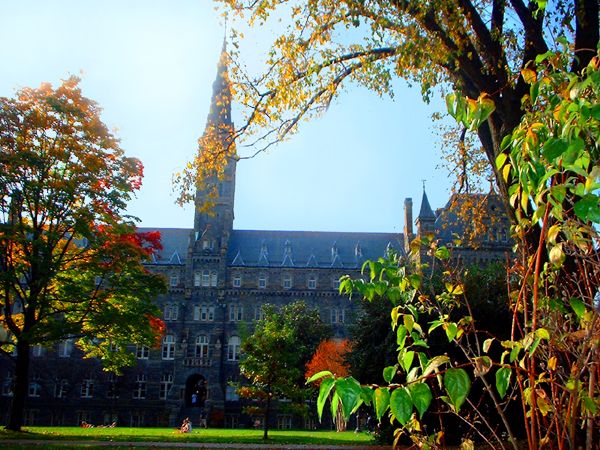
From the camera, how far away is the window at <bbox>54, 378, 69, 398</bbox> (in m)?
49.8

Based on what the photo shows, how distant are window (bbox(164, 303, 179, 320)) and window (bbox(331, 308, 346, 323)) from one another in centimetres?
1473

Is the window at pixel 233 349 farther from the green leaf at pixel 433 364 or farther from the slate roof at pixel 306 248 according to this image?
the green leaf at pixel 433 364

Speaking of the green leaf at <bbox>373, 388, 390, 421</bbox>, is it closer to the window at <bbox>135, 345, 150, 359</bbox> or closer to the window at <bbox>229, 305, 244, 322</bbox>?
the window at <bbox>229, 305, 244, 322</bbox>

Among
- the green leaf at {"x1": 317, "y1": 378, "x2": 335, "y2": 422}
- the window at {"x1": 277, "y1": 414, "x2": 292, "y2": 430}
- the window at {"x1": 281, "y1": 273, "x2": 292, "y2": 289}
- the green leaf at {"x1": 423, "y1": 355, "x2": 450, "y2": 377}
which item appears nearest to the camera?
the green leaf at {"x1": 317, "y1": 378, "x2": 335, "y2": 422}

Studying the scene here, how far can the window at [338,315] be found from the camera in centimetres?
5369

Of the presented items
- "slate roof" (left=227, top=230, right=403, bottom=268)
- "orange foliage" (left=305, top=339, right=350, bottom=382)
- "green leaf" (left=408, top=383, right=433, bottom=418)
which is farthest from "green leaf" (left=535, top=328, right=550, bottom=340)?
"slate roof" (left=227, top=230, right=403, bottom=268)

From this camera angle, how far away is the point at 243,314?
5338cm

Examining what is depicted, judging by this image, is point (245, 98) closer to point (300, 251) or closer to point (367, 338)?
point (367, 338)

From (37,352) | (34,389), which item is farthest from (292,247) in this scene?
(34,389)

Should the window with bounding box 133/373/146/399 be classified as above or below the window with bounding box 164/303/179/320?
below

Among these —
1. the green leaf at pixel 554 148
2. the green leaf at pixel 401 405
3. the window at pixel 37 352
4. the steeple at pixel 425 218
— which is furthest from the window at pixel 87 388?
the green leaf at pixel 554 148

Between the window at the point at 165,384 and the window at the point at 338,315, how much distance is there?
52.0 ft

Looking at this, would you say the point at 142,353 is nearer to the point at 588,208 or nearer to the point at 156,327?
the point at 156,327

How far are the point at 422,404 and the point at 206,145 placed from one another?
32.5 ft
